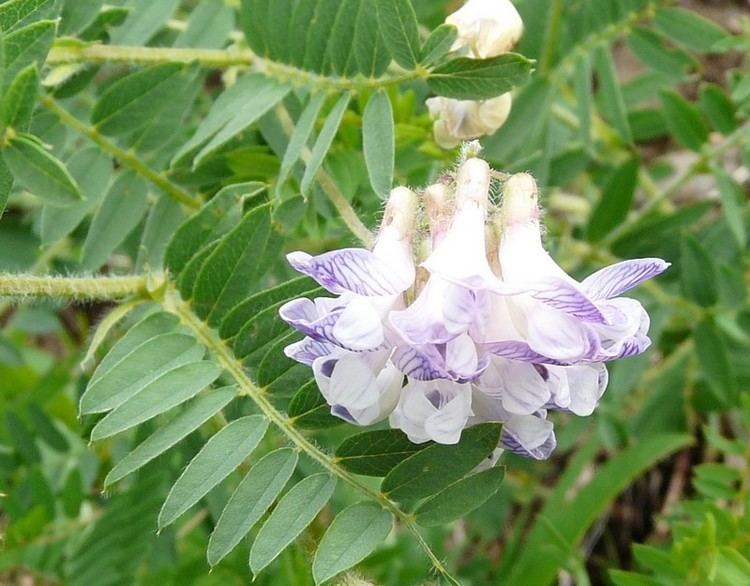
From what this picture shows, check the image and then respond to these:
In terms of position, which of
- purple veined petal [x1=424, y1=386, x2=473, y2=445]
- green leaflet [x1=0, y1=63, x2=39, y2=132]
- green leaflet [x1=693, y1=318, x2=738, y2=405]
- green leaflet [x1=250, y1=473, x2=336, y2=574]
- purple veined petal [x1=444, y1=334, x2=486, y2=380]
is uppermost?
green leaflet [x1=0, y1=63, x2=39, y2=132]

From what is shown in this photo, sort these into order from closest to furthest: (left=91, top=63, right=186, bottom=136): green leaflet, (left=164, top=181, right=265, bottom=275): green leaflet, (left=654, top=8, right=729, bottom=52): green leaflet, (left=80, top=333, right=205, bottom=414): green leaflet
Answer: (left=80, top=333, right=205, bottom=414): green leaflet < (left=164, top=181, right=265, bottom=275): green leaflet < (left=91, top=63, right=186, bottom=136): green leaflet < (left=654, top=8, right=729, bottom=52): green leaflet

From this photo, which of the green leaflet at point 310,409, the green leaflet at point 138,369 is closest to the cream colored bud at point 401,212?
the green leaflet at point 310,409

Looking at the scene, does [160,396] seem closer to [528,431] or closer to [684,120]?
[528,431]

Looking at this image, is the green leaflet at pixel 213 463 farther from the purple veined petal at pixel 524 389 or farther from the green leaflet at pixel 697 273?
the green leaflet at pixel 697 273

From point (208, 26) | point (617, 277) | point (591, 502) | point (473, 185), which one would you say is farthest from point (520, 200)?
point (591, 502)

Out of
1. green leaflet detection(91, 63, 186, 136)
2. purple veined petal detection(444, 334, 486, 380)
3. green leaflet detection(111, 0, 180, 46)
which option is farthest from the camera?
green leaflet detection(111, 0, 180, 46)

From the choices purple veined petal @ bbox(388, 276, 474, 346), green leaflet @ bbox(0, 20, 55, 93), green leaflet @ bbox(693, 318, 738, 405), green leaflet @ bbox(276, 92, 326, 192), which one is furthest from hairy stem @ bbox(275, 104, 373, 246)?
green leaflet @ bbox(693, 318, 738, 405)

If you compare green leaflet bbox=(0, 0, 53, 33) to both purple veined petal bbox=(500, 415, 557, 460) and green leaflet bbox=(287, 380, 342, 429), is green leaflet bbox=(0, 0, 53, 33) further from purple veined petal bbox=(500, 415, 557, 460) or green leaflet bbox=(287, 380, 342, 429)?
purple veined petal bbox=(500, 415, 557, 460)
